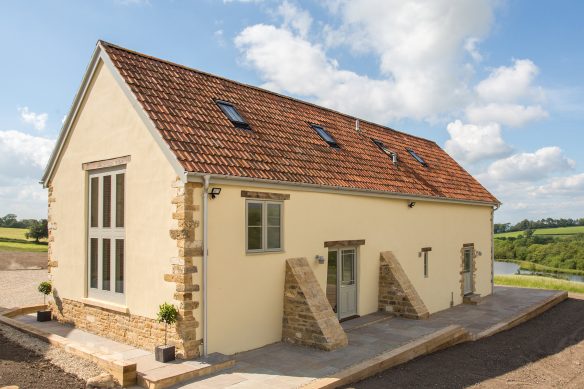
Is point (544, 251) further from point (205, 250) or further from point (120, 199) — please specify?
point (120, 199)

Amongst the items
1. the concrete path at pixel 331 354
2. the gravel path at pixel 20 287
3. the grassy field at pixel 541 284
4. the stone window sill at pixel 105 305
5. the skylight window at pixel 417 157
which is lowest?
the grassy field at pixel 541 284

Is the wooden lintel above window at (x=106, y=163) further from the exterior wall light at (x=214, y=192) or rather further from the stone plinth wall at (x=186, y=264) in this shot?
the exterior wall light at (x=214, y=192)

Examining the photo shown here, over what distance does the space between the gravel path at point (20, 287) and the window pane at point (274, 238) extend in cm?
1001

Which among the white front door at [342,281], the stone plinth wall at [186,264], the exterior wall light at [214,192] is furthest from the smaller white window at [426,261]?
the stone plinth wall at [186,264]

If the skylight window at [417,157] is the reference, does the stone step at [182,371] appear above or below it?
below

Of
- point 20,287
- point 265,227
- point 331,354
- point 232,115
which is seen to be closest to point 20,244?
point 20,287

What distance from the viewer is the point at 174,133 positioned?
9.52 metres

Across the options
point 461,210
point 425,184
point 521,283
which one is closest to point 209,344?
point 425,184

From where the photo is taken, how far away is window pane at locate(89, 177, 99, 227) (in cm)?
1114

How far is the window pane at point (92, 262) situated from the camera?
11.1 m

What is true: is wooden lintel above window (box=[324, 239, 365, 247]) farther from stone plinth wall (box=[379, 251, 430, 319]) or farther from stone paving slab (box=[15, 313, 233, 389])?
stone paving slab (box=[15, 313, 233, 389])

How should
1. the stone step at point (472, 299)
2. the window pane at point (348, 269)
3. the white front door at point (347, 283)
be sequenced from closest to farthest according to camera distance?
the white front door at point (347, 283)
the window pane at point (348, 269)
the stone step at point (472, 299)

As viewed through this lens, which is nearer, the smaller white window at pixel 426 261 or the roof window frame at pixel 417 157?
the smaller white window at pixel 426 261

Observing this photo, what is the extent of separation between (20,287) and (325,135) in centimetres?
1533
